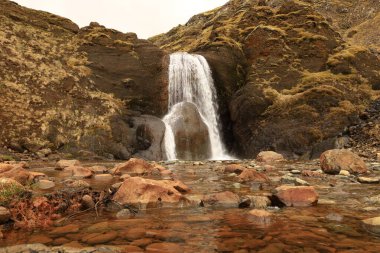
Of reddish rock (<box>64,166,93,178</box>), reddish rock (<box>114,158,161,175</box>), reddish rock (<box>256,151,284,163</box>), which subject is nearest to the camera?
reddish rock (<box>64,166,93,178</box>)

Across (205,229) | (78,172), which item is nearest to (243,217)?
(205,229)

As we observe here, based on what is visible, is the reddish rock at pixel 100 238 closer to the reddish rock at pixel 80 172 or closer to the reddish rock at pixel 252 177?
the reddish rock at pixel 252 177

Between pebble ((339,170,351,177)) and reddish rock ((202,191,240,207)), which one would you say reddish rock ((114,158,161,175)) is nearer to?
reddish rock ((202,191,240,207))

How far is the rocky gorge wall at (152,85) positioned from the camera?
90.6ft

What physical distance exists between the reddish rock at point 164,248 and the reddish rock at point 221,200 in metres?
2.93

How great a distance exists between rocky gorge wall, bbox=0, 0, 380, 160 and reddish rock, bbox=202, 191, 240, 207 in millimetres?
19542

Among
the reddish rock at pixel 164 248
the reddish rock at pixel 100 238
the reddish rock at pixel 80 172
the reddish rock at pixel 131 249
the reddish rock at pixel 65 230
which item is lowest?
the reddish rock at pixel 164 248

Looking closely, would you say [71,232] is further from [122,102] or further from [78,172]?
[122,102]

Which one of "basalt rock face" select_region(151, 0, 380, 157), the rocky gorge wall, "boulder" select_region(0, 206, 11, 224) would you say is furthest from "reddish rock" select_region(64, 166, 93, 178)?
"basalt rock face" select_region(151, 0, 380, 157)

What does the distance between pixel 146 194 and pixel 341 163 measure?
9958mm

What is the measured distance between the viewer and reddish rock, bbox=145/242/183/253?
4727 mm

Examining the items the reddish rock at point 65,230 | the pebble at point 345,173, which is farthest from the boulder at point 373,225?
the pebble at point 345,173

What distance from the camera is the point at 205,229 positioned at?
5.88 meters

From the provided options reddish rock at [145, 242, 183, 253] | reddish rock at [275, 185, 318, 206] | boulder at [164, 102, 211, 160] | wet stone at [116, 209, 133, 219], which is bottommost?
reddish rock at [145, 242, 183, 253]
